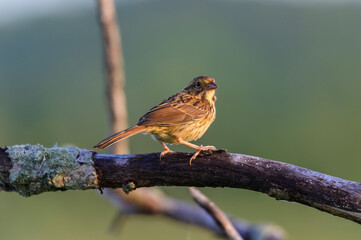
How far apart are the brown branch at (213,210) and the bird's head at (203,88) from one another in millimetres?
1367

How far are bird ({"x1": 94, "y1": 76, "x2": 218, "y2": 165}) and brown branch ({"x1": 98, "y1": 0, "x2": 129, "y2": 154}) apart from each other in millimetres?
1063

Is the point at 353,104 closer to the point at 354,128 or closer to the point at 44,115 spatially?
the point at 354,128

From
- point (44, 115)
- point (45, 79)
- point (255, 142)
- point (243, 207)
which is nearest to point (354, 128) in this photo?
point (255, 142)

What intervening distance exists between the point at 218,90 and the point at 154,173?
1028cm

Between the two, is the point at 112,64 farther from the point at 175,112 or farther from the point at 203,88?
the point at 175,112

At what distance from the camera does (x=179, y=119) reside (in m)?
5.25

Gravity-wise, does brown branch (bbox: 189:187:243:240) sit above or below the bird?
below

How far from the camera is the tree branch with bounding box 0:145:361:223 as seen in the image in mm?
3631

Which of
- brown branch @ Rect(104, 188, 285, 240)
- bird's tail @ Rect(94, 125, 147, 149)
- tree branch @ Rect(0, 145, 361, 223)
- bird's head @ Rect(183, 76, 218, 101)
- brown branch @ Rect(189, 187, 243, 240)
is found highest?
bird's head @ Rect(183, 76, 218, 101)

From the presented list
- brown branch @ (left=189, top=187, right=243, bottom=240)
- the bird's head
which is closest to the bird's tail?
brown branch @ (left=189, top=187, right=243, bottom=240)

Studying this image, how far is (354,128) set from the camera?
1286 cm

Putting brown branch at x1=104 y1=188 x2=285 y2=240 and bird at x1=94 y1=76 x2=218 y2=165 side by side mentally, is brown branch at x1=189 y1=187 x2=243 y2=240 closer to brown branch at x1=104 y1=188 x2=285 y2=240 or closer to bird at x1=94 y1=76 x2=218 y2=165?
bird at x1=94 y1=76 x2=218 y2=165

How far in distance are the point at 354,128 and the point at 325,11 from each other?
11.9 m

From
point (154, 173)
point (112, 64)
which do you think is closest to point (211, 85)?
point (112, 64)
